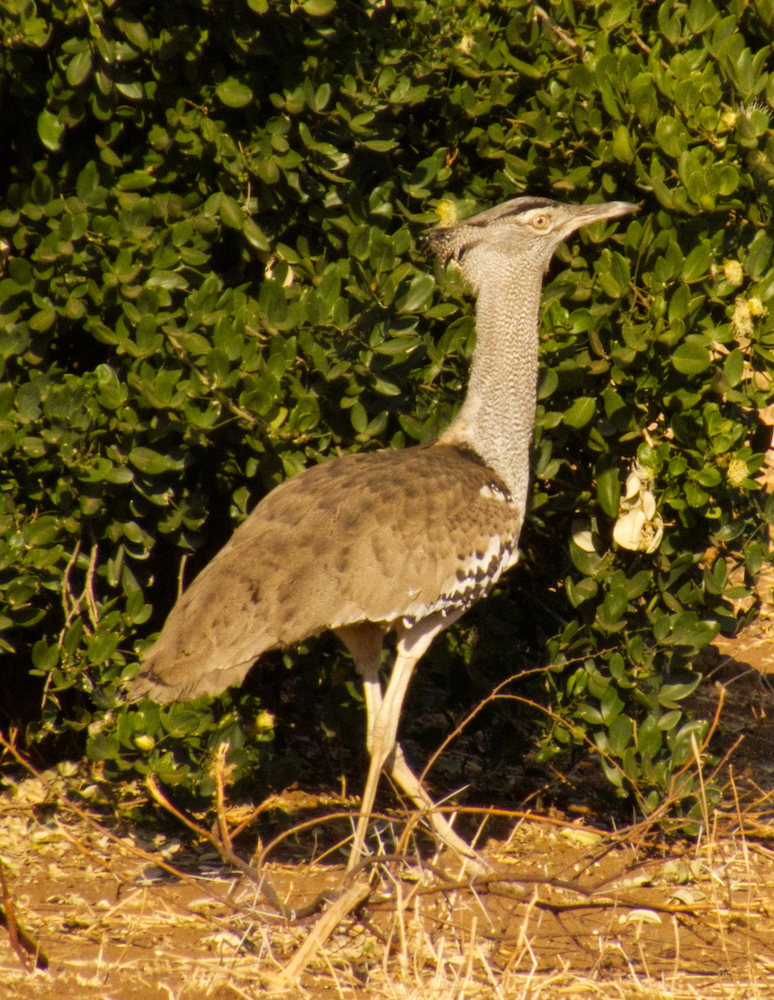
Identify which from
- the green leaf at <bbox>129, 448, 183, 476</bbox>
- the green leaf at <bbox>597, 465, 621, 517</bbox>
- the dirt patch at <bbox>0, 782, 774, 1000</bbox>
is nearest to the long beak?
the green leaf at <bbox>597, 465, 621, 517</bbox>

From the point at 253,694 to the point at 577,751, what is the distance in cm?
122

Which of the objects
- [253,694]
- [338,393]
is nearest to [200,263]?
[338,393]

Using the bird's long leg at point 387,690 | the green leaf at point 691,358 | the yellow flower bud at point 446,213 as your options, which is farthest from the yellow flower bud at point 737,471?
the yellow flower bud at point 446,213

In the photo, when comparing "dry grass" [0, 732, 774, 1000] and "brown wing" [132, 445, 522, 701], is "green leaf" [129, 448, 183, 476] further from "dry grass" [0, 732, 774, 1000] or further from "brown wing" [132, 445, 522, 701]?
"dry grass" [0, 732, 774, 1000]

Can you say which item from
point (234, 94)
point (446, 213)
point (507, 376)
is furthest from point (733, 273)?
point (234, 94)

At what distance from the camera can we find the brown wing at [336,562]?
3043mm

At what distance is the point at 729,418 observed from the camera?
134 inches

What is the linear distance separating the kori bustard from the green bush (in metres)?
0.13

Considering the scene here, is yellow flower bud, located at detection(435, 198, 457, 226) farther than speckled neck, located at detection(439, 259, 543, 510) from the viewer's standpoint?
Yes

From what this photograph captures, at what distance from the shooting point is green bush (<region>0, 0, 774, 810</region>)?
3.18 metres

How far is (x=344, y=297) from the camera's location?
3.46 meters

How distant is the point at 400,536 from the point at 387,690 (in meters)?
0.52

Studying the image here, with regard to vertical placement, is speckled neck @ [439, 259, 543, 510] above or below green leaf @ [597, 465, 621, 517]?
above

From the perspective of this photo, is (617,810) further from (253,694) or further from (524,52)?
(524,52)
